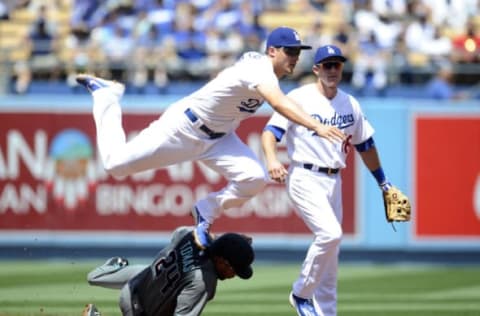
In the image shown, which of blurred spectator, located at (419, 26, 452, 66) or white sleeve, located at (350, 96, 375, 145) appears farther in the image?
blurred spectator, located at (419, 26, 452, 66)

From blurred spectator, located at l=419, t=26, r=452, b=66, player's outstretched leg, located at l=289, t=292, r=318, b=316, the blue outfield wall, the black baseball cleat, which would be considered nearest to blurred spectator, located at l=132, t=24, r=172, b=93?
the blue outfield wall

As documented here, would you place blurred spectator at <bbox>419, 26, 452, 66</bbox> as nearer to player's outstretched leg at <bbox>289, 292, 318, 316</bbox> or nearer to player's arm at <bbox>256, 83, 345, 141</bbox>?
player's outstretched leg at <bbox>289, 292, 318, 316</bbox>

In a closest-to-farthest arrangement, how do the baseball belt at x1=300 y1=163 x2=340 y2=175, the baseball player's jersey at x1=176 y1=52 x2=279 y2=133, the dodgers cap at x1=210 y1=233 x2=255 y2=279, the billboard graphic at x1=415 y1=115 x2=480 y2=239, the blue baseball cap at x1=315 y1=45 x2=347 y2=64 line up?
the dodgers cap at x1=210 y1=233 x2=255 y2=279 → the baseball player's jersey at x1=176 y1=52 x2=279 y2=133 → the blue baseball cap at x1=315 y1=45 x2=347 y2=64 → the baseball belt at x1=300 y1=163 x2=340 y2=175 → the billboard graphic at x1=415 y1=115 x2=480 y2=239

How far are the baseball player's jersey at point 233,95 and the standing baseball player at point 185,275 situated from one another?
1662mm

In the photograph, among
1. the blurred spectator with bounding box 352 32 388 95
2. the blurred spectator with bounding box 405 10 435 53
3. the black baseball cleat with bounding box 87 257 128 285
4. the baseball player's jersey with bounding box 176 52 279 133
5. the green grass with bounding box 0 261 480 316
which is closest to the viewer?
the black baseball cleat with bounding box 87 257 128 285

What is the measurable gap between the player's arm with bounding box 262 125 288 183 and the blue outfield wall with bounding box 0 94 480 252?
682 centimetres

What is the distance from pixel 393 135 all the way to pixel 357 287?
3428 millimetres

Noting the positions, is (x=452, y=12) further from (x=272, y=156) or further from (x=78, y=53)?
(x=272, y=156)

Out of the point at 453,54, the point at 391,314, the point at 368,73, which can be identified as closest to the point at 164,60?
the point at 368,73

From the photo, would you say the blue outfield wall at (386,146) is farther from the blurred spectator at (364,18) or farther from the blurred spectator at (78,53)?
the blurred spectator at (364,18)

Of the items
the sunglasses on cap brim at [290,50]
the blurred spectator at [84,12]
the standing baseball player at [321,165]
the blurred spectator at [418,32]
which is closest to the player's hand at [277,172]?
the standing baseball player at [321,165]

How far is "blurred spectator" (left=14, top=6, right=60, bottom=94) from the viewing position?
1778 cm

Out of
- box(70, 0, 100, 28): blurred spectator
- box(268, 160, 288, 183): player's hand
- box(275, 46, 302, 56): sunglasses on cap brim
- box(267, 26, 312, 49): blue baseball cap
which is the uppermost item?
box(267, 26, 312, 49): blue baseball cap

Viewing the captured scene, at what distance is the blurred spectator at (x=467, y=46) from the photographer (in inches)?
694
